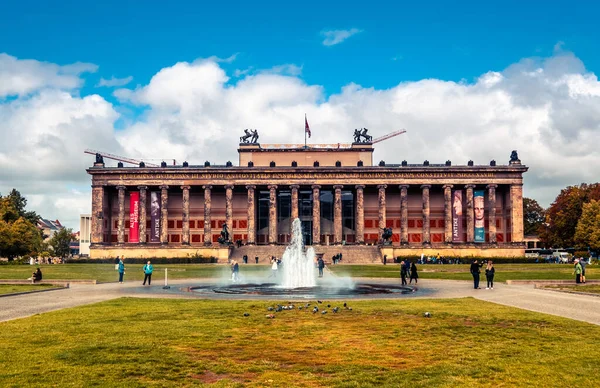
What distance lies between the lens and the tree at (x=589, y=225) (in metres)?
92.1

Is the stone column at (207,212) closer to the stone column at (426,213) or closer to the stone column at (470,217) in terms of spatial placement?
the stone column at (426,213)

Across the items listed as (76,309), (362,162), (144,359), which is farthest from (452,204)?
(144,359)

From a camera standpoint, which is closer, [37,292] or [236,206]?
[37,292]

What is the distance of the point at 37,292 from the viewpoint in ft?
118

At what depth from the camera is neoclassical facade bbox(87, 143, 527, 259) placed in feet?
343

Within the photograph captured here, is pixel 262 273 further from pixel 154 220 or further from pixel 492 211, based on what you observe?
pixel 492 211

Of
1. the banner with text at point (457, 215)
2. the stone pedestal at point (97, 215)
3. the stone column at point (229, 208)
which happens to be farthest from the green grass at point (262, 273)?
the stone column at point (229, 208)

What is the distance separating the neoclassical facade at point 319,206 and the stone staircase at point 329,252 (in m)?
5.85

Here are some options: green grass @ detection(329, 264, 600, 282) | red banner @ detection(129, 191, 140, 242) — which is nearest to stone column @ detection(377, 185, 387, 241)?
green grass @ detection(329, 264, 600, 282)

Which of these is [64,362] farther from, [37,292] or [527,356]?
[37,292]

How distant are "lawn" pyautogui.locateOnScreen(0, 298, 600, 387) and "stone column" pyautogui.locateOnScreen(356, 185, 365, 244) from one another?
81.2 metres

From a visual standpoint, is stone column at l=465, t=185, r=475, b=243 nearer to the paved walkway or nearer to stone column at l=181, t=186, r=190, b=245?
stone column at l=181, t=186, r=190, b=245

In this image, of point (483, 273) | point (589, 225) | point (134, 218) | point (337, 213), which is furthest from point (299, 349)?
point (134, 218)

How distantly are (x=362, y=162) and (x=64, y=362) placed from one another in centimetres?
9848
